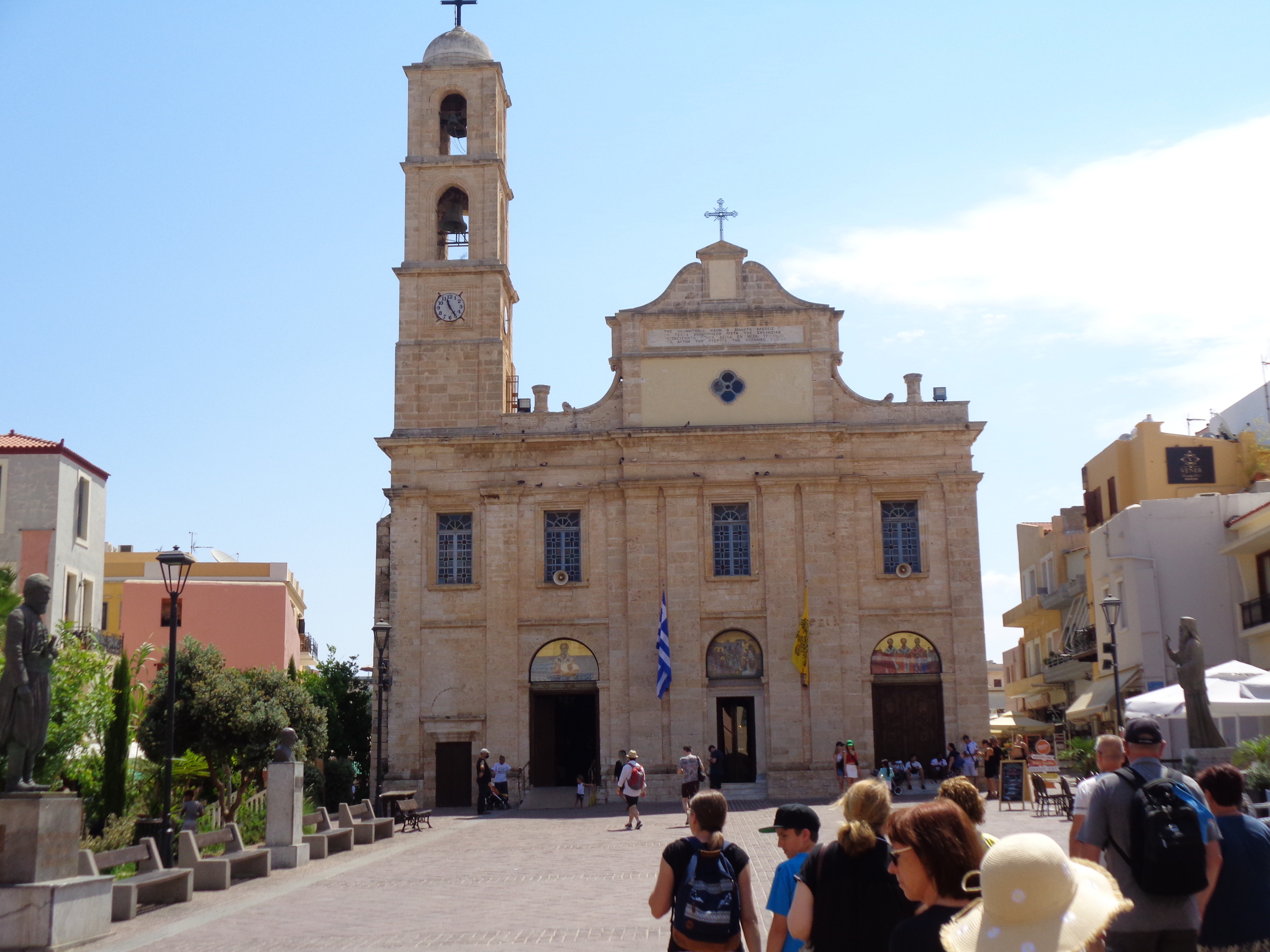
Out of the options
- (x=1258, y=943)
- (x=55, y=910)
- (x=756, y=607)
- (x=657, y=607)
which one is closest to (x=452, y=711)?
(x=657, y=607)

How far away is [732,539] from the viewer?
117ft

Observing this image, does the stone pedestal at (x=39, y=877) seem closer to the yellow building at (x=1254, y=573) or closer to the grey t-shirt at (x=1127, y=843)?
the grey t-shirt at (x=1127, y=843)

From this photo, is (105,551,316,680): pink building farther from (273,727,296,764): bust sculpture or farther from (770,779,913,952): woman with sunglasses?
(770,779,913,952): woman with sunglasses

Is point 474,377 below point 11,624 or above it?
above

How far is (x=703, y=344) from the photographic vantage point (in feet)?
119

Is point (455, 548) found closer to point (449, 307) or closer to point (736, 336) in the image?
point (449, 307)

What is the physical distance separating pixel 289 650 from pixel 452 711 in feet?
62.8

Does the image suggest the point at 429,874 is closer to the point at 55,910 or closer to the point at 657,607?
the point at 55,910

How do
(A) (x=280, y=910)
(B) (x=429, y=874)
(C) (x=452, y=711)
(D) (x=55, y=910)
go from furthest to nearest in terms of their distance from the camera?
1. (C) (x=452, y=711)
2. (B) (x=429, y=874)
3. (A) (x=280, y=910)
4. (D) (x=55, y=910)

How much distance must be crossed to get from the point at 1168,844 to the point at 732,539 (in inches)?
1164

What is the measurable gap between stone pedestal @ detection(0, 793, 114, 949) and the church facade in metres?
21.9

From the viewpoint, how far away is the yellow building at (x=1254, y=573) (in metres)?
30.4

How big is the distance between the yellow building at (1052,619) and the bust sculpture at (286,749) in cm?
2484

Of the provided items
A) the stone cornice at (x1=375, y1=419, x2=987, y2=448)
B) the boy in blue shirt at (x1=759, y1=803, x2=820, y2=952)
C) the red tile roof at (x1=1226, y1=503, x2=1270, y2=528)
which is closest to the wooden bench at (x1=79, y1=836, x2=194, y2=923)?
the boy in blue shirt at (x1=759, y1=803, x2=820, y2=952)
